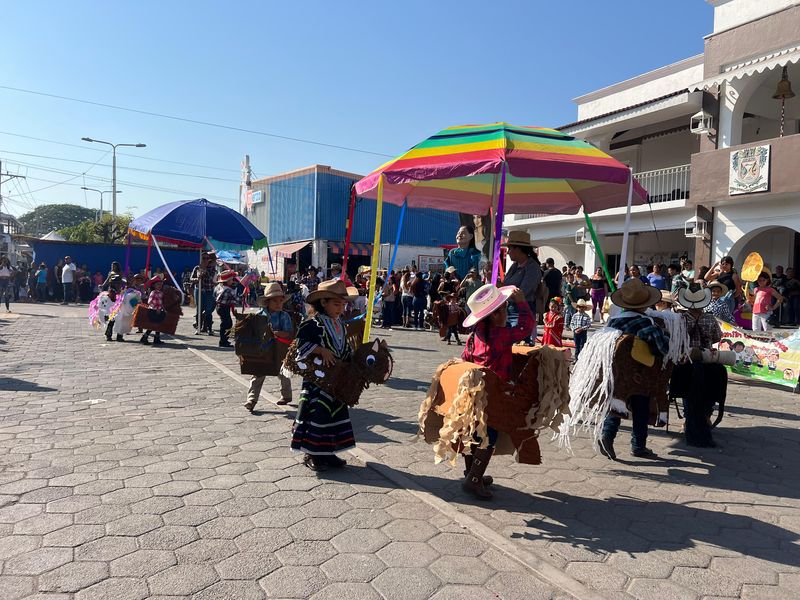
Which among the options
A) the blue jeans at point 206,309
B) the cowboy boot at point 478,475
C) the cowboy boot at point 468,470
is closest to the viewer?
the cowboy boot at point 478,475

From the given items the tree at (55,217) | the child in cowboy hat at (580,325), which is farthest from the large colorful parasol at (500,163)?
the tree at (55,217)

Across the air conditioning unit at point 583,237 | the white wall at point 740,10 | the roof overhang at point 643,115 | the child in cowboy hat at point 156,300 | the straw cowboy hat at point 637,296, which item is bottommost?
the child in cowboy hat at point 156,300

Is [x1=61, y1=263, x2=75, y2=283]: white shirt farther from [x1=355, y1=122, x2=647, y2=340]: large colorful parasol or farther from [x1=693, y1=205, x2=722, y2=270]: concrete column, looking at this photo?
[x1=693, y1=205, x2=722, y2=270]: concrete column

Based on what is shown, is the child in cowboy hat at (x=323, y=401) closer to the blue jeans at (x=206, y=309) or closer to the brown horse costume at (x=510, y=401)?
the brown horse costume at (x=510, y=401)

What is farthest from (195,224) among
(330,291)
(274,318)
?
(330,291)

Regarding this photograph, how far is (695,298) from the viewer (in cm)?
571

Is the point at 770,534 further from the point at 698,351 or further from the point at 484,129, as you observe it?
the point at 484,129

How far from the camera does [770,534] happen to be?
3.70 m

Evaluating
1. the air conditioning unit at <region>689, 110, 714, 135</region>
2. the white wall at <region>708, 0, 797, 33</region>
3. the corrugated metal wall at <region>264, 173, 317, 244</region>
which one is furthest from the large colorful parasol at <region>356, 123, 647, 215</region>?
the corrugated metal wall at <region>264, 173, 317, 244</region>

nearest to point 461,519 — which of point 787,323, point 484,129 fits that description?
point 484,129

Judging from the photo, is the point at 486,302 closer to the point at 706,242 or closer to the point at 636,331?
the point at 636,331

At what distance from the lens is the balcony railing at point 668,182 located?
60.8 feet

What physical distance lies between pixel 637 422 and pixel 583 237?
16736 millimetres

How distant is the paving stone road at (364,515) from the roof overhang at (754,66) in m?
Result: 11.3
